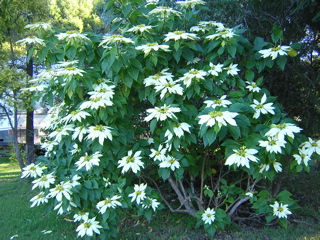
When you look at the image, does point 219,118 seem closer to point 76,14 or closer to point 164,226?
point 164,226

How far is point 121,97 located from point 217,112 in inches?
41.6

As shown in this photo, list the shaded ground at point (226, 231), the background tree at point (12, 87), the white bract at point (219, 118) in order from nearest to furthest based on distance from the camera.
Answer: the white bract at point (219, 118), the shaded ground at point (226, 231), the background tree at point (12, 87)

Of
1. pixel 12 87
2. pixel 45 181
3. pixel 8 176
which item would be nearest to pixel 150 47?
pixel 45 181

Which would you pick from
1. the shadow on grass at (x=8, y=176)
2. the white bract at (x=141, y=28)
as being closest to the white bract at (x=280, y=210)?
the white bract at (x=141, y=28)

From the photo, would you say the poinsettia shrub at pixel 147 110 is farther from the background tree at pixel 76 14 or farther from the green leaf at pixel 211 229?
the background tree at pixel 76 14

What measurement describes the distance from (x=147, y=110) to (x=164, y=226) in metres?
1.96

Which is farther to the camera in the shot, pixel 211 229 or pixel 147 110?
pixel 211 229

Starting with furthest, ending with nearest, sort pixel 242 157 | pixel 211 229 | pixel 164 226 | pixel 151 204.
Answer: pixel 164 226, pixel 211 229, pixel 151 204, pixel 242 157

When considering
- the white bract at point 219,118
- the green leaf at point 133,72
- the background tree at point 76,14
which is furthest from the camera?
the background tree at point 76,14

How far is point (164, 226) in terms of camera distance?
4.07 m

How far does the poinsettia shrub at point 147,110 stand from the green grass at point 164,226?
0.36 meters

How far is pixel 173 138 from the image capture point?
2.90 meters

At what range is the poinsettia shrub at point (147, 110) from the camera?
111 inches

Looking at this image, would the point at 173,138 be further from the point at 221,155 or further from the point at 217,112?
the point at 221,155
